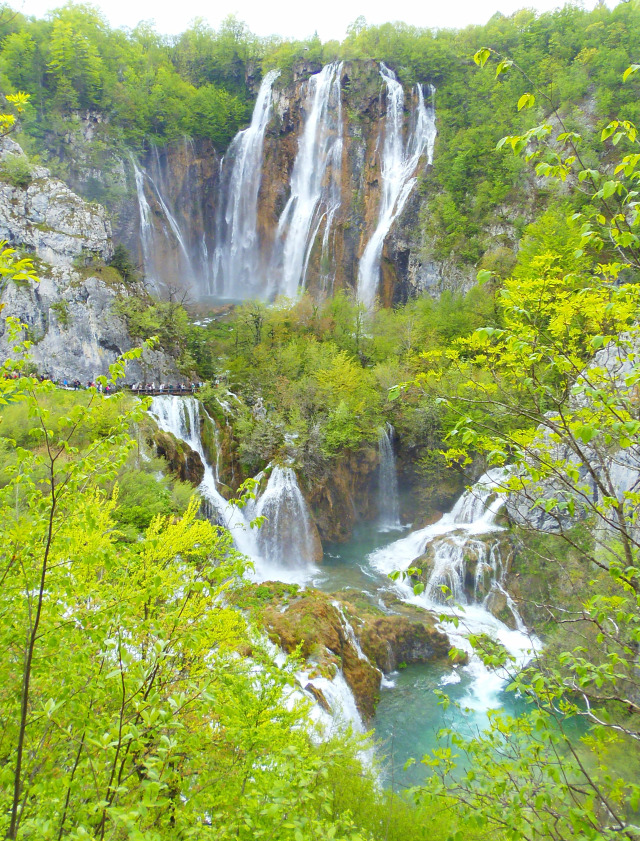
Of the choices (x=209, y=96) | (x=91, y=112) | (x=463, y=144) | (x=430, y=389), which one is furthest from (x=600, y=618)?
(x=209, y=96)

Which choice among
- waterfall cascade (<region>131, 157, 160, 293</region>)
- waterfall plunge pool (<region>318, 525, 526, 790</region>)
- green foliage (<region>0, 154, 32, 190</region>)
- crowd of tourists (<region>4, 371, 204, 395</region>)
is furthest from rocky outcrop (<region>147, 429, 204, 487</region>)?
waterfall cascade (<region>131, 157, 160, 293</region>)

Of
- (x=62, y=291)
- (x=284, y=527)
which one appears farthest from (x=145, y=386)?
(x=284, y=527)

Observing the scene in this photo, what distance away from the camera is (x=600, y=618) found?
273cm

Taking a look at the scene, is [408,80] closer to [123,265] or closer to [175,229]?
[175,229]

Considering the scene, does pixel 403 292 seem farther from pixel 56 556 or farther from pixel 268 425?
pixel 56 556

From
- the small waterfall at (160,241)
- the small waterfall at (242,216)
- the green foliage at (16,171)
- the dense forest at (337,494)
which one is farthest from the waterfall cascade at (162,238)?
the green foliage at (16,171)

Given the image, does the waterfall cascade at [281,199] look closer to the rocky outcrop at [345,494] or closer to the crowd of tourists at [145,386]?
the rocky outcrop at [345,494]

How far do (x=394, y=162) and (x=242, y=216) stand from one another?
13088 millimetres

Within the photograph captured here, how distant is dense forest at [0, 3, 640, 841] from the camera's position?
2826 millimetres

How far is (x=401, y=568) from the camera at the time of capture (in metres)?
17.7

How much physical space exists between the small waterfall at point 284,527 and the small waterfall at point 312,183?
66.7ft

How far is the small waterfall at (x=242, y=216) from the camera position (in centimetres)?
3819

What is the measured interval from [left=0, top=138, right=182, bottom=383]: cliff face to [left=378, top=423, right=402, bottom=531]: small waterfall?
39.3 feet

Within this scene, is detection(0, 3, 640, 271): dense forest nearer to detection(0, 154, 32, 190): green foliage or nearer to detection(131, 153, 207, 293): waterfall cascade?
detection(131, 153, 207, 293): waterfall cascade
